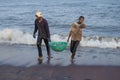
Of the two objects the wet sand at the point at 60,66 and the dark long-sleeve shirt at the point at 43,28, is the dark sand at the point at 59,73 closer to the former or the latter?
the wet sand at the point at 60,66

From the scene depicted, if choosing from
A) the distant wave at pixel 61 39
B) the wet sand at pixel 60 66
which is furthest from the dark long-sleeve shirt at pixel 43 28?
the distant wave at pixel 61 39

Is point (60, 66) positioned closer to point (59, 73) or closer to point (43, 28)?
point (59, 73)

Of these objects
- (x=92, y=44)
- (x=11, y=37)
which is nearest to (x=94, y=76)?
(x=92, y=44)

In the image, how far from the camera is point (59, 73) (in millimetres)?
10758

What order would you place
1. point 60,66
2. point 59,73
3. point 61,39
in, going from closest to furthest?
1. point 59,73
2. point 60,66
3. point 61,39

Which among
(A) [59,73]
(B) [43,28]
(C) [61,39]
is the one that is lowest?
(C) [61,39]

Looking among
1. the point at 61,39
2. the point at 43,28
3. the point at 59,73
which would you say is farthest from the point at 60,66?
the point at 61,39

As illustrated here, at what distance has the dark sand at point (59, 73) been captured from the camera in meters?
10.2

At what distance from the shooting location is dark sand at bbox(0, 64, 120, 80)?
1024 centimetres

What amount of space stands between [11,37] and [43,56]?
6140 mm

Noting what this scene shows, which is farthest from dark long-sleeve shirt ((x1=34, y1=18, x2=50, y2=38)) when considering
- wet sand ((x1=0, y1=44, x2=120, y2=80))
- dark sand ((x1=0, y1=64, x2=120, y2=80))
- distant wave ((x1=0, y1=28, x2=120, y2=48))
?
distant wave ((x1=0, y1=28, x2=120, y2=48))

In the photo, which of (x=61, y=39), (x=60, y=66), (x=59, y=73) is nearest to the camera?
(x=59, y=73)

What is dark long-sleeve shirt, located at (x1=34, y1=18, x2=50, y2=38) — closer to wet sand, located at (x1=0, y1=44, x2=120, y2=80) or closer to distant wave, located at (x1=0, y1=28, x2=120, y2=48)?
wet sand, located at (x1=0, y1=44, x2=120, y2=80)

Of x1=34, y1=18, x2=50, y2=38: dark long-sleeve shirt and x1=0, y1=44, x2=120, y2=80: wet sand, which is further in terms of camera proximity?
x1=34, y1=18, x2=50, y2=38: dark long-sleeve shirt
